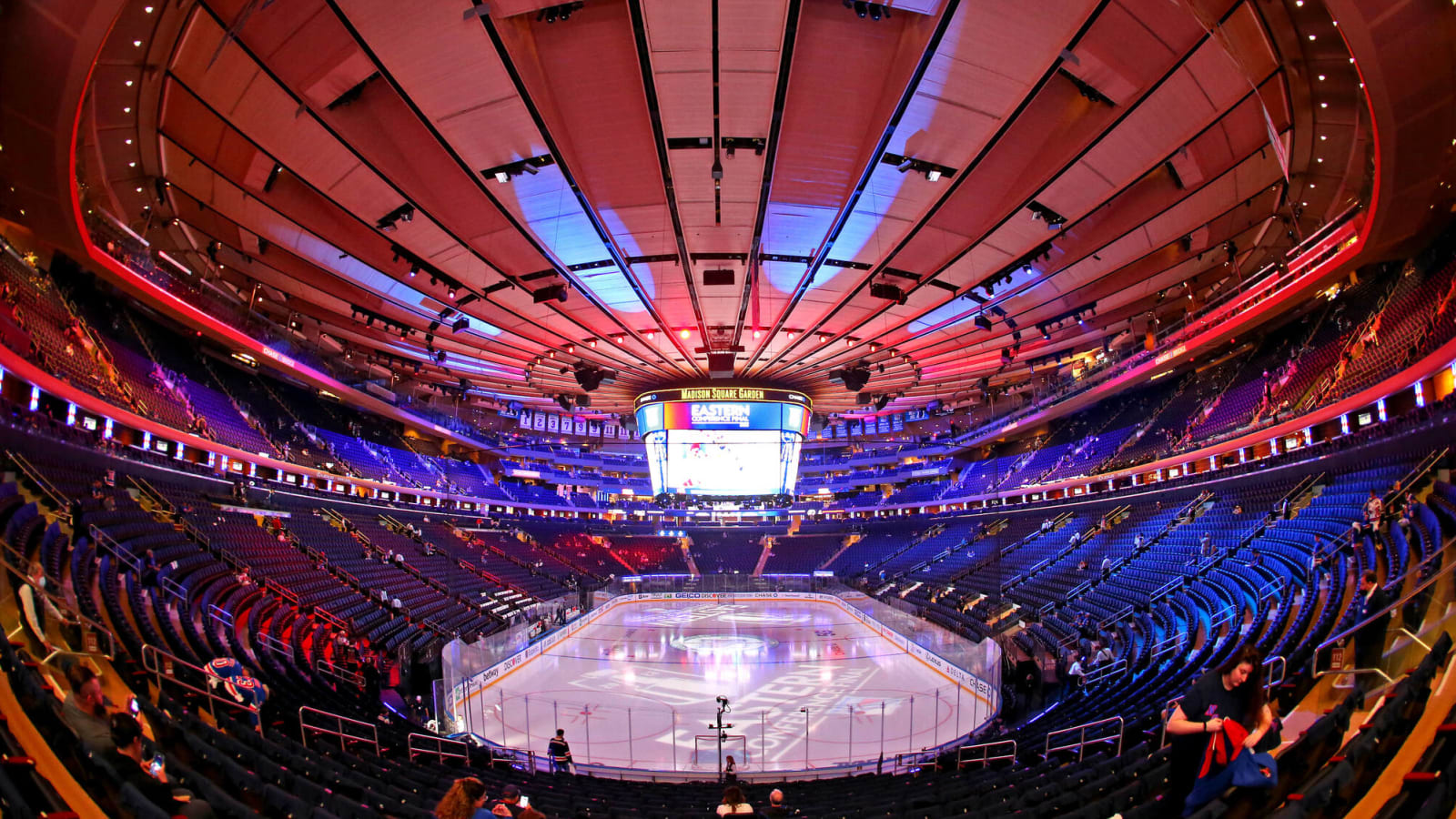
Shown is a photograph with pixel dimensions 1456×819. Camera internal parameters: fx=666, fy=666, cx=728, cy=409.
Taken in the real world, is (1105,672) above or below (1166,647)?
below

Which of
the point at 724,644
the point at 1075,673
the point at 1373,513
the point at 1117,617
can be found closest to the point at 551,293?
the point at 1075,673

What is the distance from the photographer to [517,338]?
66.9 ft

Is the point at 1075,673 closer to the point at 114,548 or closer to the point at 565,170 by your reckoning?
the point at 565,170

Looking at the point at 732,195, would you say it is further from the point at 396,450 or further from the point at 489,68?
the point at 396,450

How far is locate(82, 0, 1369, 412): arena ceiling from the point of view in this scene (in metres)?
7.78

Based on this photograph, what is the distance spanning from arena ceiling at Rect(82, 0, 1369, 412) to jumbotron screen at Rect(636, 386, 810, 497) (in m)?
6.49

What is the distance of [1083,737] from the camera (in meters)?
10.2

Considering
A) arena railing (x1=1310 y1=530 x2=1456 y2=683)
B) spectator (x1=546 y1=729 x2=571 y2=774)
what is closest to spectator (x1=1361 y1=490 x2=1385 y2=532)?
arena railing (x1=1310 y1=530 x2=1456 y2=683)

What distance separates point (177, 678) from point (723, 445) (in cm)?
1991

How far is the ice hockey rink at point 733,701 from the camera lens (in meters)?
13.9

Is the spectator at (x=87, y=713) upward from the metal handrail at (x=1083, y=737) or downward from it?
upward

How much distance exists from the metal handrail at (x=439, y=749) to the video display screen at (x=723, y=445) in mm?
14646

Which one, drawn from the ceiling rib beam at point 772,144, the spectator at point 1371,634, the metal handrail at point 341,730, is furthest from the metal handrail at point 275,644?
the spectator at point 1371,634

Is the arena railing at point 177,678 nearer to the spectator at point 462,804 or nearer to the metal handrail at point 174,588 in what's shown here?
the metal handrail at point 174,588
